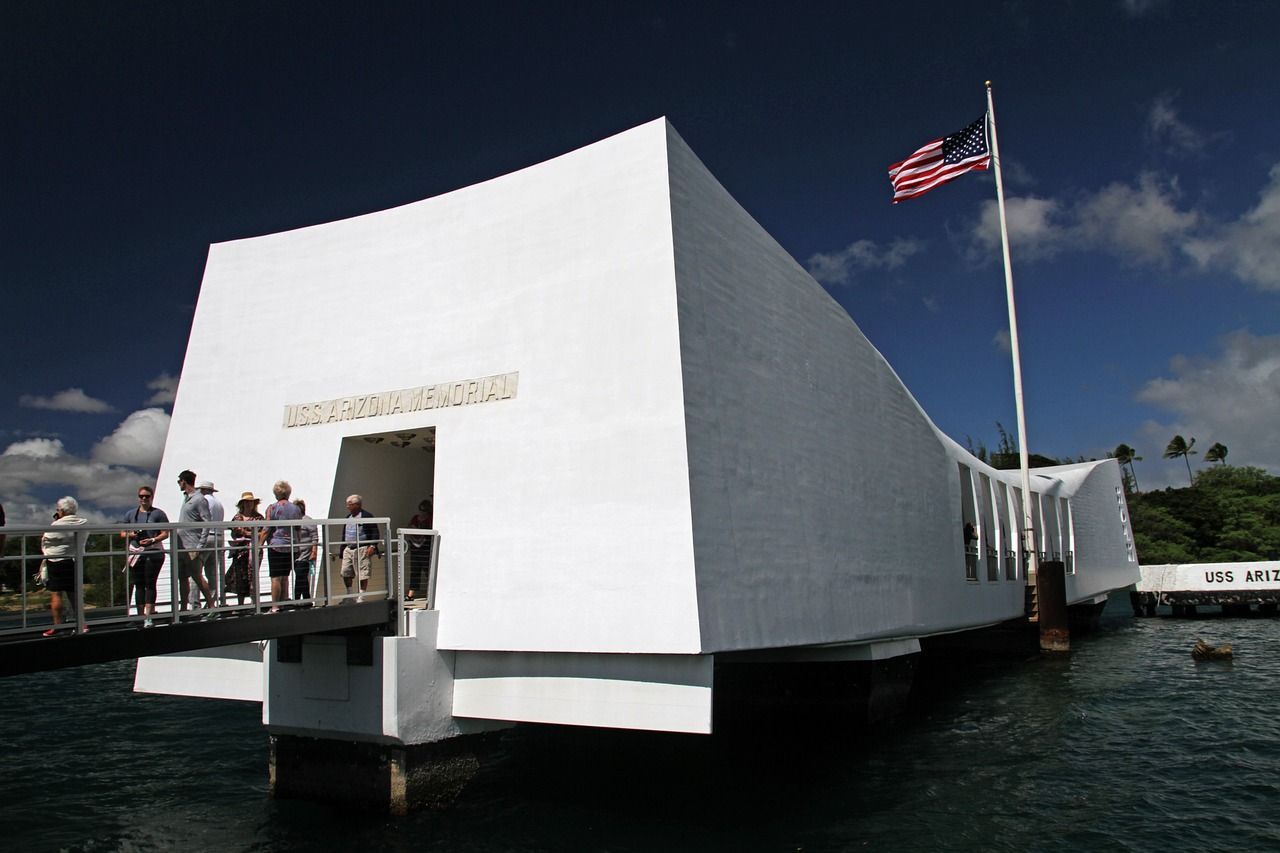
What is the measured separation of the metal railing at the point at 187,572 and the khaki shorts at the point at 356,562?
0.05ft

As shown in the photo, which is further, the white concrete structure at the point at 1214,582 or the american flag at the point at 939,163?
the white concrete structure at the point at 1214,582

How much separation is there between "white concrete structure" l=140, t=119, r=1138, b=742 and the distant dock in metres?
32.8

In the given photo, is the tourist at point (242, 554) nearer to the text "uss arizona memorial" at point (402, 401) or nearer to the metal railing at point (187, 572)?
the metal railing at point (187, 572)

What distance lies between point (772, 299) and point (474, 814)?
304 inches

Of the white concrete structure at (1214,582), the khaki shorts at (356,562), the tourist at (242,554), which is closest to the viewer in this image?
the tourist at (242,554)

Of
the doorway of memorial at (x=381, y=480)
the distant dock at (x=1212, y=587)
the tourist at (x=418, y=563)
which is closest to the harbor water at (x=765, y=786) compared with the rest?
the tourist at (x=418, y=563)

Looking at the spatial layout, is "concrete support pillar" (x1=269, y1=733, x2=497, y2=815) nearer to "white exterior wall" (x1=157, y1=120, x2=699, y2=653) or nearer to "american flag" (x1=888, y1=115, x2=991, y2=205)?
"white exterior wall" (x1=157, y1=120, x2=699, y2=653)

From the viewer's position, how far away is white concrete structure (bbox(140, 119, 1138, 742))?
32.6ft

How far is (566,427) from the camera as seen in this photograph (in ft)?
34.5

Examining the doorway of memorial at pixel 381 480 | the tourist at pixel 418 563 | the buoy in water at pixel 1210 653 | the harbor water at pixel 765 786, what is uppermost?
the doorway of memorial at pixel 381 480

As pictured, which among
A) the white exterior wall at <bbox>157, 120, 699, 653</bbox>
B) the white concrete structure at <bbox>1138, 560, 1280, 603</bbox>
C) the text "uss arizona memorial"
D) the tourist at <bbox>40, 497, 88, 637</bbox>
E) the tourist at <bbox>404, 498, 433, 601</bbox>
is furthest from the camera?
the white concrete structure at <bbox>1138, 560, 1280, 603</bbox>

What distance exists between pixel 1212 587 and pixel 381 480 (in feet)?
134

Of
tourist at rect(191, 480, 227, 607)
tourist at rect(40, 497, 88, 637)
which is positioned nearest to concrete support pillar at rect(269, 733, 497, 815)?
tourist at rect(191, 480, 227, 607)

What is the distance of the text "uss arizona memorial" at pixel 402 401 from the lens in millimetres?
11195
